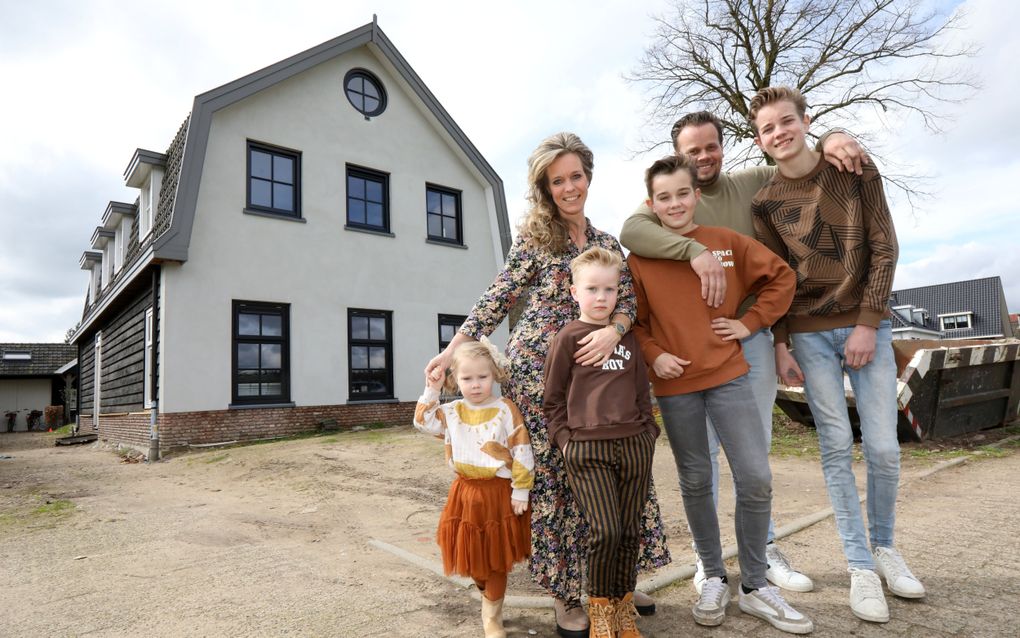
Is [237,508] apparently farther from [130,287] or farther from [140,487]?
[130,287]

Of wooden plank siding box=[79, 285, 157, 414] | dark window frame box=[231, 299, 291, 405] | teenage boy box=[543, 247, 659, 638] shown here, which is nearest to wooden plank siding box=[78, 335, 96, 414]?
wooden plank siding box=[79, 285, 157, 414]

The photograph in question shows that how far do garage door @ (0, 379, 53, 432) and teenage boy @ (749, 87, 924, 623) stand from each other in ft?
138

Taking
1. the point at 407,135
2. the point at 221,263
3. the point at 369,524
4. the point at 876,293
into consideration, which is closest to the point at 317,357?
the point at 221,263

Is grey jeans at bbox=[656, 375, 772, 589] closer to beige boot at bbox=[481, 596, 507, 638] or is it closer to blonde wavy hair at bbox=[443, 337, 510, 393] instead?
blonde wavy hair at bbox=[443, 337, 510, 393]

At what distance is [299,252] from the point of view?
11.8 m

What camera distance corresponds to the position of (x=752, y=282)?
2.67m

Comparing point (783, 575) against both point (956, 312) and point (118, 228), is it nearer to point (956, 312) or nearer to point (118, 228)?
point (118, 228)

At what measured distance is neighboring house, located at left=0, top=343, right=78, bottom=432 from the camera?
33500mm

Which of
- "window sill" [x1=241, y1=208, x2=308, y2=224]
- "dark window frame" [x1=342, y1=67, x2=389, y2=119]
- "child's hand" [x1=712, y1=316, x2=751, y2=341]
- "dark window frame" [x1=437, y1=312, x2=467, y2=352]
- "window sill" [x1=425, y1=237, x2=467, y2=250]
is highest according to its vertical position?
"dark window frame" [x1=342, y1=67, x2=389, y2=119]

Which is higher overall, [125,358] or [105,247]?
[105,247]

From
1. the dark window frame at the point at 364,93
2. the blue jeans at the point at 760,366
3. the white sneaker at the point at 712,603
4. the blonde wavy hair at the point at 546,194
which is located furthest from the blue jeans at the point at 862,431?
the dark window frame at the point at 364,93

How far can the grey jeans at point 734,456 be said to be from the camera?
247cm

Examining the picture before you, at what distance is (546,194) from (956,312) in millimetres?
58240

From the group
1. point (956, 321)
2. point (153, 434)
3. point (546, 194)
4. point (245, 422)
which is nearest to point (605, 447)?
point (546, 194)
